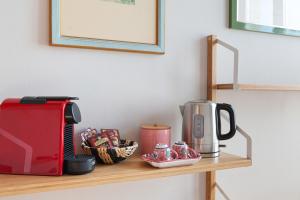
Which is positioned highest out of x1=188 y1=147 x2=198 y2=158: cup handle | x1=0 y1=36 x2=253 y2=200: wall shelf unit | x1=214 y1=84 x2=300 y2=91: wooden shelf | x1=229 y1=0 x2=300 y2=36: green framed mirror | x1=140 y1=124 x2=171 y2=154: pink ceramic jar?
x1=229 y1=0 x2=300 y2=36: green framed mirror

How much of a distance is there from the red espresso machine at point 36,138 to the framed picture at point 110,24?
0.89 ft

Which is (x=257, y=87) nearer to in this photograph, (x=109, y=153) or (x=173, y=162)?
(x=173, y=162)

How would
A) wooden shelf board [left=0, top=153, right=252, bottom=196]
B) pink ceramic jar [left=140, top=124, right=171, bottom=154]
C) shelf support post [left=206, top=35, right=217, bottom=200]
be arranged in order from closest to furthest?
1. wooden shelf board [left=0, top=153, right=252, bottom=196]
2. pink ceramic jar [left=140, top=124, right=171, bottom=154]
3. shelf support post [left=206, top=35, right=217, bottom=200]

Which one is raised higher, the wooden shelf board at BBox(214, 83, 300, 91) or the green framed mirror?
the green framed mirror

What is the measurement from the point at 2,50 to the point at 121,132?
0.49 metres

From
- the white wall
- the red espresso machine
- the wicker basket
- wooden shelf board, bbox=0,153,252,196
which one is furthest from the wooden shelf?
the red espresso machine

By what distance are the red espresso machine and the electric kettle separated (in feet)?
1.34

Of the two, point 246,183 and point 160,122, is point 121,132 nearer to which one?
point 160,122

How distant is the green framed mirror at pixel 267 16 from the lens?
1.31 meters

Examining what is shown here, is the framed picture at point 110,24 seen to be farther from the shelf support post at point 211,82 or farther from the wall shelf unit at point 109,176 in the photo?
the wall shelf unit at point 109,176

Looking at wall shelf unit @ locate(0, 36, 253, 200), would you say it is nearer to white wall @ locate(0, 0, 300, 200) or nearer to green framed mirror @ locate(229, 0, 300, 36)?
white wall @ locate(0, 0, 300, 200)

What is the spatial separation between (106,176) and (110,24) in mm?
544

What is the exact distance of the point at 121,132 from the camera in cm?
112

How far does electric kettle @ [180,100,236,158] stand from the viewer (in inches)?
42.0
